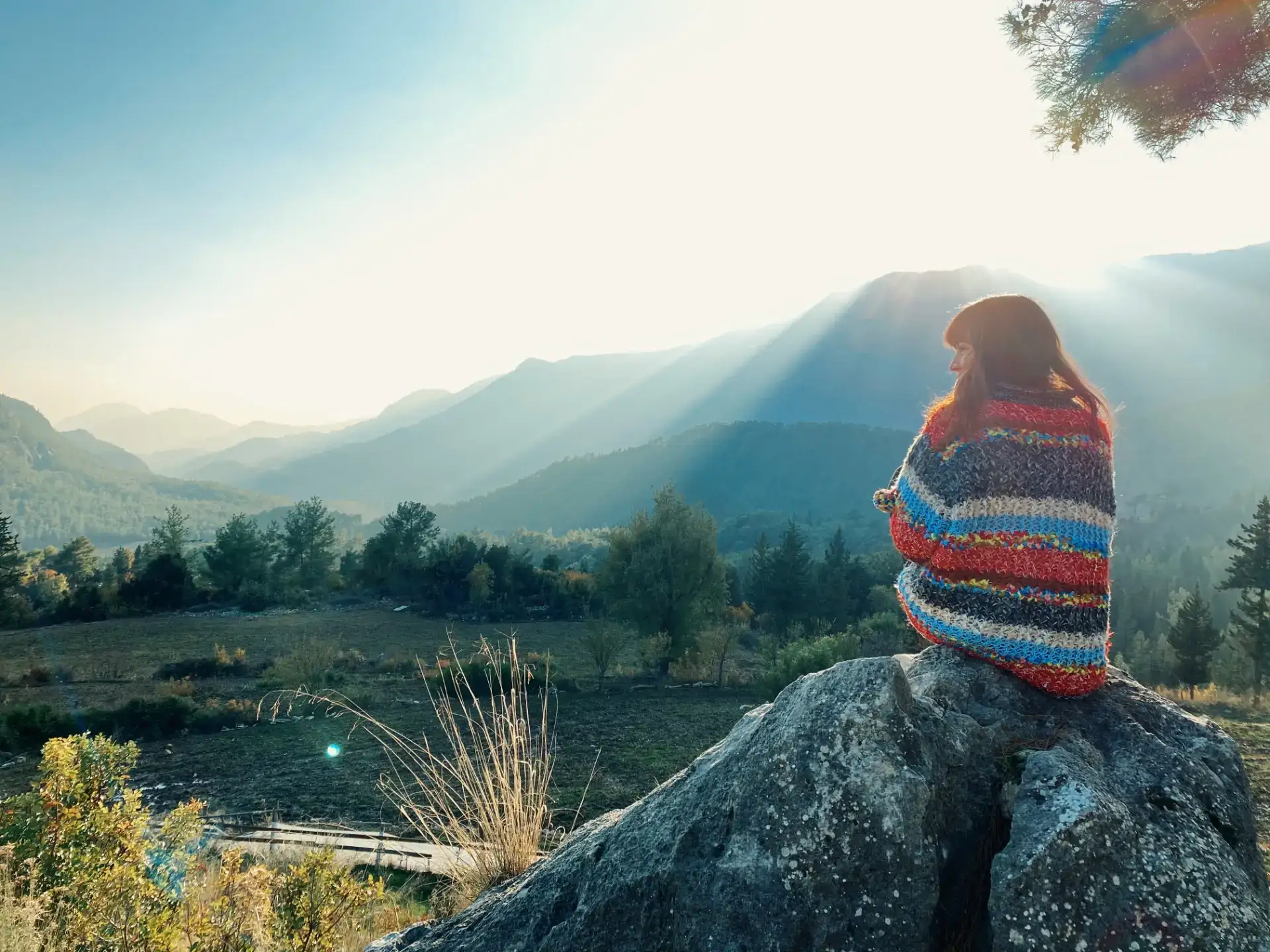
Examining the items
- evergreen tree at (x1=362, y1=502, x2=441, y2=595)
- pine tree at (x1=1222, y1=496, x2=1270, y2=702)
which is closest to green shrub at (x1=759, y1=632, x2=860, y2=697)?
pine tree at (x1=1222, y1=496, x2=1270, y2=702)

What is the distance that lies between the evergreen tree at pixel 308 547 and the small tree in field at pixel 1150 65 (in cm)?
4085

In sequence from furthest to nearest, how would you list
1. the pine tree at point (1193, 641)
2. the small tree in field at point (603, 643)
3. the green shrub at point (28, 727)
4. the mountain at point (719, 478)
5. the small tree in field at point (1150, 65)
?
the mountain at point (719, 478) < the pine tree at point (1193, 641) < the small tree in field at point (603, 643) < the green shrub at point (28, 727) < the small tree in field at point (1150, 65)

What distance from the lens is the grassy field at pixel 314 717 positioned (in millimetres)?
10055

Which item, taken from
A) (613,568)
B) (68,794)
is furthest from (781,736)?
(613,568)

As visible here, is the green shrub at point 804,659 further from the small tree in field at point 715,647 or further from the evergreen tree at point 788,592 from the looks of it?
the evergreen tree at point 788,592

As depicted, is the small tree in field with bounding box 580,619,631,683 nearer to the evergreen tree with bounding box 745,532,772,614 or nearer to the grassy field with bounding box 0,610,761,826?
the grassy field with bounding box 0,610,761,826

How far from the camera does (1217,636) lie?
2475 centimetres

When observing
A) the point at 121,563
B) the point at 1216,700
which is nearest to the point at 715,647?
the point at 1216,700

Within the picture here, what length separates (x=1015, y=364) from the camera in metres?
A: 2.76

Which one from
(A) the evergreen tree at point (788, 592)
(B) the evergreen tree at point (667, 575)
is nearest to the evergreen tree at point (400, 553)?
(B) the evergreen tree at point (667, 575)

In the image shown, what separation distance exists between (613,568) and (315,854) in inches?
798

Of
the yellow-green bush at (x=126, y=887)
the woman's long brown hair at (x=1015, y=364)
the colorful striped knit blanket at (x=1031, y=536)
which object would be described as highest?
the woman's long brown hair at (x=1015, y=364)

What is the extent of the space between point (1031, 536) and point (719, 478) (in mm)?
160948

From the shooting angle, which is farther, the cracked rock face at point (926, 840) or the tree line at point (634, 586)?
the tree line at point (634, 586)
